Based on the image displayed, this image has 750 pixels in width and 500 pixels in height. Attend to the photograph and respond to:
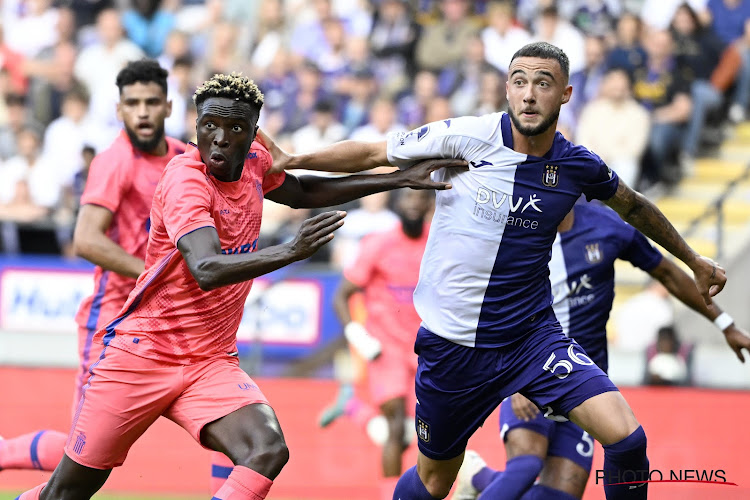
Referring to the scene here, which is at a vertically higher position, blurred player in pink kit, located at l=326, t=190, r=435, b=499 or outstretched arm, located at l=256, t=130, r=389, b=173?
outstretched arm, located at l=256, t=130, r=389, b=173

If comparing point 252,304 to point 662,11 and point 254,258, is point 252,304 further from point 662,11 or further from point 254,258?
point 254,258

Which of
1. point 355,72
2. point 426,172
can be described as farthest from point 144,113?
point 355,72

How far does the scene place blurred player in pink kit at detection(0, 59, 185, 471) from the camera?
6.36 meters

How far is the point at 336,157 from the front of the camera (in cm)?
563

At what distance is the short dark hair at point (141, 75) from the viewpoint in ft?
22.0

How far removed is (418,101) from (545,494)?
8.50 meters

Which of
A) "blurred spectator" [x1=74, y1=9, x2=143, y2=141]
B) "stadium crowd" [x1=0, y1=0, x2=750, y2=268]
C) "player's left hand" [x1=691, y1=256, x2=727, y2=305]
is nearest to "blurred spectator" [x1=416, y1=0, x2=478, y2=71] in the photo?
"stadium crowd" [x1=0, y1=0, x2=750, y2=268]

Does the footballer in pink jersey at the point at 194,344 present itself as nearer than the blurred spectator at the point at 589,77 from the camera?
Yes

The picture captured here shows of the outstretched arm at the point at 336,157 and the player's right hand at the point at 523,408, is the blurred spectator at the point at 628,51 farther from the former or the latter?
the outstretched arm at the point at 336,157

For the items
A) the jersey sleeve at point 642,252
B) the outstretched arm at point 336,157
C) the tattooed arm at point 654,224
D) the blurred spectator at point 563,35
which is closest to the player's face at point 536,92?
the tattooed arm at point 654,224

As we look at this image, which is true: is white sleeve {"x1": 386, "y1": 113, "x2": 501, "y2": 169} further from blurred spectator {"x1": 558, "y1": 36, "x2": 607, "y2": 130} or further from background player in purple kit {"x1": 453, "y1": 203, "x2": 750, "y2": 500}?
blurred spectator {"x1": 558, "y1": 36, "x2": 607, "y2": 130}

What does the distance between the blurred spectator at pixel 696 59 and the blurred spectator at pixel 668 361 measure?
3.21 metres

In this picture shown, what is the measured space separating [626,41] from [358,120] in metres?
3.51

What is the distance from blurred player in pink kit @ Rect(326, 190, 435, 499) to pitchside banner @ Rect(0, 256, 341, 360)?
3106mm
